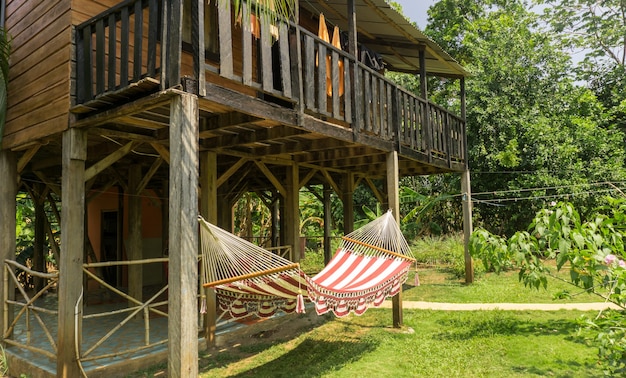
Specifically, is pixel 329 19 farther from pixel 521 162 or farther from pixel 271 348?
pixel 521 162

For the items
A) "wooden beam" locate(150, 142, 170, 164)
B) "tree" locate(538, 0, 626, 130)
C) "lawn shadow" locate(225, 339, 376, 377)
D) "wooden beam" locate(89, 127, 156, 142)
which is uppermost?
"tree" locate(538, 0, 626, 130)

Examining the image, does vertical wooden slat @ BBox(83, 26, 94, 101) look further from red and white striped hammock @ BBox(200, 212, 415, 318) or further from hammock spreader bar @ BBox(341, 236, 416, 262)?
hammock spreader bar @ BBox(341, 236, 416, 262)

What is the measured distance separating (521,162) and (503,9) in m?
7.89

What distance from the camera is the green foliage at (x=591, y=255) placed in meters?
3.10

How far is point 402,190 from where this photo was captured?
13641 millimetres

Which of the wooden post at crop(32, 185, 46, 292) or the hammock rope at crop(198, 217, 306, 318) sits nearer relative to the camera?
the hammock rope at crop(198, 217, 306, 318)

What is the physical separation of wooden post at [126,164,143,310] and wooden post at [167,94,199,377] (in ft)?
11.0

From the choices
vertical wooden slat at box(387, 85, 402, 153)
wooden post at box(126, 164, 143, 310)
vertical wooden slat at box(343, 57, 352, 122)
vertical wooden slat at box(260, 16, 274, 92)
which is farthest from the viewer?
vertical wooden slat at box(387, 85, 402, 153)

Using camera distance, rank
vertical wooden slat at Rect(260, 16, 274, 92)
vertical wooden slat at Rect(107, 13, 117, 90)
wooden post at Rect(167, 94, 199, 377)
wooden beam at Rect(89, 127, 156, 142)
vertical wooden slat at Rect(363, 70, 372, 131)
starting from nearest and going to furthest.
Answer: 1. wooden post at Rect(167, 94, 199, 377)
2. vertical wooden slat at Rect(107, 13, 117, 90)
3. vertical wooden slat at Rect(260, 16, 274, 92)
4. wooden beam at Rect(89, 127, 156, 142)
5. vertical wooden slat at Rect(363, 70, 372, 131)

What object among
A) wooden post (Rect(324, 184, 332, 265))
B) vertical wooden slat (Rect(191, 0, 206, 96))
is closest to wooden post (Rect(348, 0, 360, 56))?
vertical wooden slat (Rect(191, 0, 206, 96))

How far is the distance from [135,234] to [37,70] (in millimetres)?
2612

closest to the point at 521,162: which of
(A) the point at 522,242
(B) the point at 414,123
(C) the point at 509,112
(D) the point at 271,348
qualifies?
(C) the point at 509,112

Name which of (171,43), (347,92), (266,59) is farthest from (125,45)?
(347,92)

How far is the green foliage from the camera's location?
3.10 metres
